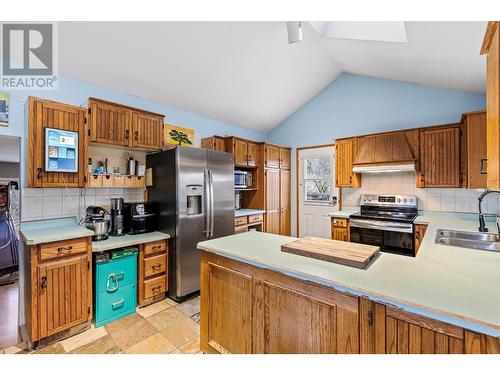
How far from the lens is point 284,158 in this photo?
16.2 feet

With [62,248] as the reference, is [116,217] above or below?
above

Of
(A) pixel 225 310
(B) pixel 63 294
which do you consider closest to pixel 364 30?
(A) pixel 225 310

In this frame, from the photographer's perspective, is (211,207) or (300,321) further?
(211,207)

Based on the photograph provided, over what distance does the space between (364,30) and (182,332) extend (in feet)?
12.2

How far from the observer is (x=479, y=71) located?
2.55m

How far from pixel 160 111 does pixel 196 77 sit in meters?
0.76

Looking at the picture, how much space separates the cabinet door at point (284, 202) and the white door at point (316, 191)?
252mm

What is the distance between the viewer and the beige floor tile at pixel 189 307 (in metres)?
2.59

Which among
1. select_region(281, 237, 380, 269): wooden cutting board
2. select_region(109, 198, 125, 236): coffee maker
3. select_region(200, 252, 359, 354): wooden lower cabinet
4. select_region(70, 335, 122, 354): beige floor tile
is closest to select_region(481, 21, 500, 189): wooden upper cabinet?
select_region(281, 237, 380, 269): wooden cutting board

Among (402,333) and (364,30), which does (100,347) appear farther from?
(364,30)

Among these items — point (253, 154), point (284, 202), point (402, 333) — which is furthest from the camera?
point (284, 202)

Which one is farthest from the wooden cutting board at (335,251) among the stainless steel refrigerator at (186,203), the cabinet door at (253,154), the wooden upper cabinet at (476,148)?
the cabinet door at (253,154)
